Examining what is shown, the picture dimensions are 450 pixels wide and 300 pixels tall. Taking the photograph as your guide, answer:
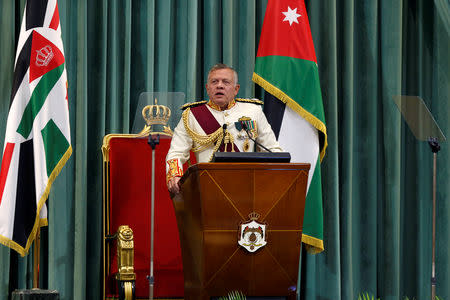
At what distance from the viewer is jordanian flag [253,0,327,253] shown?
14.0 feet

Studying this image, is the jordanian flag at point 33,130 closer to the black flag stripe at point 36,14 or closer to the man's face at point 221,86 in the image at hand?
the black flag stripe at point 36,14

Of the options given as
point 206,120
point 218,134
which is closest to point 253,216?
point 218,134

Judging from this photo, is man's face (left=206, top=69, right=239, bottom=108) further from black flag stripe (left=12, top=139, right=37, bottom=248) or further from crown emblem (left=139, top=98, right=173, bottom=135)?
black flag stripe (left=12, top=139, right=37, bottom=248)

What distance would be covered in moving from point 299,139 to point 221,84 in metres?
0.99

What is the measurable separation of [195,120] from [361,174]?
2.06 metres

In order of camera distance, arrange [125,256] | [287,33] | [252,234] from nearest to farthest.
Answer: [252,234], [125,256], [287,33]

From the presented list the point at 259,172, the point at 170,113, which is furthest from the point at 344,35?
the point at 259,172

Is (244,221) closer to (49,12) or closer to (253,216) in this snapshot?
(253,216)

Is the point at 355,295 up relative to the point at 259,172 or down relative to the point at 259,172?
down

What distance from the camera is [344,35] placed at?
200 inches

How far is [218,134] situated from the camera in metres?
3.45

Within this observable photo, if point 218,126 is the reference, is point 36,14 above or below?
above

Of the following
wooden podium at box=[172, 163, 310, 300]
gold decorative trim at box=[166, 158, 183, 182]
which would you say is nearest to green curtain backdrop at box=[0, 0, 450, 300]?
gold decorative trim at box=[166, 158, 183, 182]

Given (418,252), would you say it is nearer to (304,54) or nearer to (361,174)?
(361,174)
